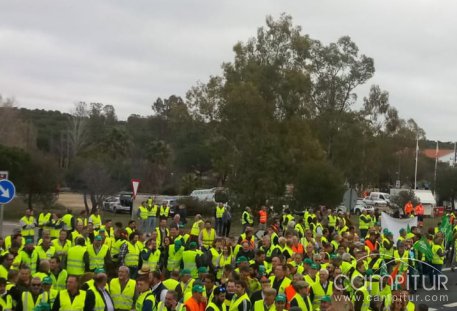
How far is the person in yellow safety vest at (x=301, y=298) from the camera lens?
30.2ft

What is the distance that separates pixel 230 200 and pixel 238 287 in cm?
2538

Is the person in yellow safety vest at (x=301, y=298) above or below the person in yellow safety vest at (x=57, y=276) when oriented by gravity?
above

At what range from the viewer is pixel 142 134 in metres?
85.9

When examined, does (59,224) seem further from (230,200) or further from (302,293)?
(230,200)

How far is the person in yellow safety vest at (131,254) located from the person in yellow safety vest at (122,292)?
4293 millimetres

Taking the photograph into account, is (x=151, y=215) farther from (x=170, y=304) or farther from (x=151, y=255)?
(x=170, y=304)

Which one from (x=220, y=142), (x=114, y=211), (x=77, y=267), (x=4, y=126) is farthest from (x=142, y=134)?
(x=77, y=267)

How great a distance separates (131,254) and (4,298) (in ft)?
16.8

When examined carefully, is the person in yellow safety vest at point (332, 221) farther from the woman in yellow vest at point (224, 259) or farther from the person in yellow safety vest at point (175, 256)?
the person in yellow safety vest at point (175, 256)

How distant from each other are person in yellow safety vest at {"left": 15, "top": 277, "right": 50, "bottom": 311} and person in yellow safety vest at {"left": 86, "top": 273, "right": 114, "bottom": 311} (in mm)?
781

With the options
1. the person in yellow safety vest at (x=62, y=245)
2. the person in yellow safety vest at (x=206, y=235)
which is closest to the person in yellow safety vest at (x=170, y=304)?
the person in yellow safety vest at (x=62, y=245)

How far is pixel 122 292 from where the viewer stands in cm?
948

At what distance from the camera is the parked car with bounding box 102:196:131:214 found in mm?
39750

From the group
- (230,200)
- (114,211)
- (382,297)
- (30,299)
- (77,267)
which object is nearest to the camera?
(30,299)
